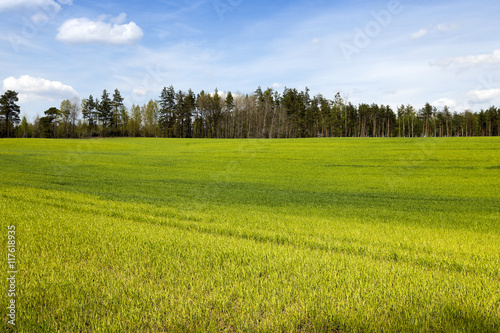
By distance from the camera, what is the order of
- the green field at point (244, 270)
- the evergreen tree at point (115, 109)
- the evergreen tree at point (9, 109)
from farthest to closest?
the evergreen tree at point (115, 109)
the evergreen tree at point (9, 109)
the green field at point (244, 270)

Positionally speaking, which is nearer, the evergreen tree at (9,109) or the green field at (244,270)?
the green field at (244,270)

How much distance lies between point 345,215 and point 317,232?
15.7 feet

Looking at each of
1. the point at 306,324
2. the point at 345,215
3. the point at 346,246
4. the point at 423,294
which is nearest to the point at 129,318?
the point at 306,324

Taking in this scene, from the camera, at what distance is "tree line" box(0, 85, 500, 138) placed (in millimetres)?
103812

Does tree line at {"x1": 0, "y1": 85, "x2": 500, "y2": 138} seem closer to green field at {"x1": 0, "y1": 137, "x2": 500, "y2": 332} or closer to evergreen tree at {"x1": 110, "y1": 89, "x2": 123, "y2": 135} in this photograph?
evergreen tree at {"x1": 110, "y1": 89, "x2": 123, "y2": 135}

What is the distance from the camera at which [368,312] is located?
393 centimetres

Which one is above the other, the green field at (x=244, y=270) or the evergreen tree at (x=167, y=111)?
the evergreen tree at (x=167, y=111)

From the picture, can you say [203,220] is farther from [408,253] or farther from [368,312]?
[368,312]

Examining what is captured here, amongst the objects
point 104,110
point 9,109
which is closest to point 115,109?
point 104,110

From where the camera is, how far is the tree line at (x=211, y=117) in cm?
10381

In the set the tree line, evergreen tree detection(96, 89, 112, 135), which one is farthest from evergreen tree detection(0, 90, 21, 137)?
evergreen tree detection(96, 89, 112, 135)

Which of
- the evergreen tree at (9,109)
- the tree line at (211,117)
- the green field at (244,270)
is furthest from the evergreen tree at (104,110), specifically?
the green field at (244,270)

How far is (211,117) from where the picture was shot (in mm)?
113875

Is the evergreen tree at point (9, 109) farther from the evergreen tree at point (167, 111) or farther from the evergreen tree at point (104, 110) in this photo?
the evergreen tree at point (167, 111)
